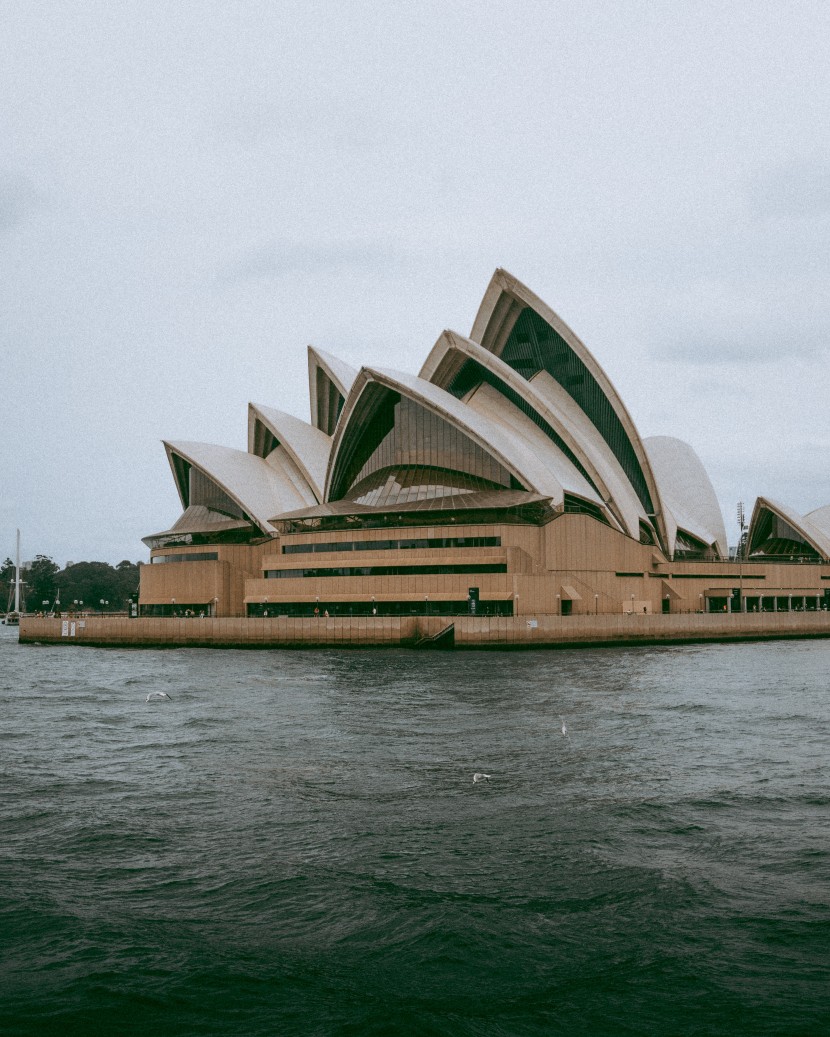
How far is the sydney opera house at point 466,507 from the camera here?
58531 millimetres

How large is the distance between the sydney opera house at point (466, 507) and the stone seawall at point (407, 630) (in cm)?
294

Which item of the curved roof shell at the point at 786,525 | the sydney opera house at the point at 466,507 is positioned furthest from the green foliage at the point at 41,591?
the curved roof shell at the point at 786,525

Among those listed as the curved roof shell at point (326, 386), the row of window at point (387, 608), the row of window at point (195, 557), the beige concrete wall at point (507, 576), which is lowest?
the row of window at point (387, 608)

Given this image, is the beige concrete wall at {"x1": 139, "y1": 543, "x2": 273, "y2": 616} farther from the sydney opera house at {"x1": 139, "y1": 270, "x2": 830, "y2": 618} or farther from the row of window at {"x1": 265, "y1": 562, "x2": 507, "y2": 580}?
the row of window at {"x1": 265, "y1": 562, "x2": 507, "y2": 580}

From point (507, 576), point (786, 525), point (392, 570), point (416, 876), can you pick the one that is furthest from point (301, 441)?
point (416, 876)

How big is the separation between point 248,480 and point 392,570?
20906mm

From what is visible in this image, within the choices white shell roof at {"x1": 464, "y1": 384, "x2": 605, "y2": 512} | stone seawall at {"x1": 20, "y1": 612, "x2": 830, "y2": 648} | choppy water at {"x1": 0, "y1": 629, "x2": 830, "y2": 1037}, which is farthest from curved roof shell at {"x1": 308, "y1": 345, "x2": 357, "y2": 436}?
choppy water at {"x1": 0, "y1": 629, "x2": 830, "y2": 1037}

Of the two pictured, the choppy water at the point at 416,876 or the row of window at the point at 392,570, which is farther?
the row of window at the point at 392,570

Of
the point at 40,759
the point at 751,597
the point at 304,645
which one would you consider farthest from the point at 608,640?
the point at 40,759

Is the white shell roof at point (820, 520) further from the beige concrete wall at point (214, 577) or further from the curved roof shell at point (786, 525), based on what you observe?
the beige concrete wall at point (214, 577)

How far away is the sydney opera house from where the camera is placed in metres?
58.5

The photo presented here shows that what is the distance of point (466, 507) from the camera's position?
194 feet

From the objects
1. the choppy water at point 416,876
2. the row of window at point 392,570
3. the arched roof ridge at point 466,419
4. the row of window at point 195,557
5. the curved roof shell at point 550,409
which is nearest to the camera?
the choppy water at point 416,876

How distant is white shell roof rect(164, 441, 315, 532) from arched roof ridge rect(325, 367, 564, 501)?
11322 millimetres
